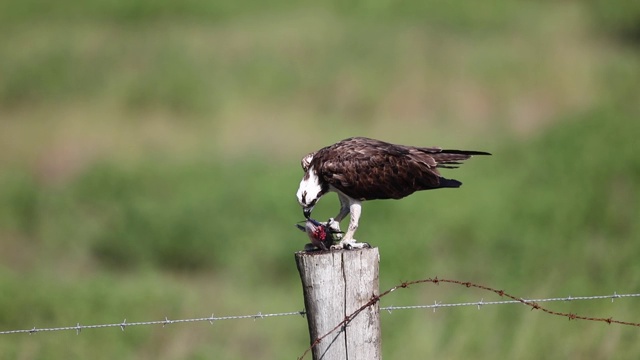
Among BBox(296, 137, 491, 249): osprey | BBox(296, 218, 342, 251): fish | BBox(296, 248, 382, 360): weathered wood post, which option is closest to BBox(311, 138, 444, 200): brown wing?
BBox(296, 137, 491, 249): osprey

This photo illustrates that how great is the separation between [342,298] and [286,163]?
11.4m

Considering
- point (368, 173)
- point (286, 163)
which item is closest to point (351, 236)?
point (368, 173)

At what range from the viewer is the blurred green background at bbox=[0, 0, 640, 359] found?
1107 centimetres

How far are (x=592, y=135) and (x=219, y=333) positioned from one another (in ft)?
24.5

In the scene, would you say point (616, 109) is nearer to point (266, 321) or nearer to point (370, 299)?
point (266, 321)

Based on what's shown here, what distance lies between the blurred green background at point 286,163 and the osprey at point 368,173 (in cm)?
308

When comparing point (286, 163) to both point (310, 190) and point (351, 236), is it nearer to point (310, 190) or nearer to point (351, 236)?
point (310, 190)

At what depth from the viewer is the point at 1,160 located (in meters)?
17.1

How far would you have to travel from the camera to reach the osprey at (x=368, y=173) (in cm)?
684

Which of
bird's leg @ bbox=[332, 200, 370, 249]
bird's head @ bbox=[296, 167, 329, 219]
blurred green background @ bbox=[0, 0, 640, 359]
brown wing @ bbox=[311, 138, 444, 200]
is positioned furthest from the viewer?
blurred green background @ bbox=[0, 0, 640, 359]

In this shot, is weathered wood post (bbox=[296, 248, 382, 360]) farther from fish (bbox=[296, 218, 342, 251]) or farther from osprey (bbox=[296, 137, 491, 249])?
osprey (bbox=[296, 137, 491, 249])

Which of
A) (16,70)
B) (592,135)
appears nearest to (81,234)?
(16,70)

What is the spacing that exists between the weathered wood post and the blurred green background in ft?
13.9

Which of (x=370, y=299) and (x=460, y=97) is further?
(x=460, y=97)
